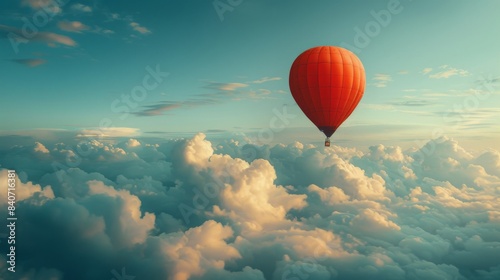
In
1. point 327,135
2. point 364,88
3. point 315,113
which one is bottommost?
point 327,135

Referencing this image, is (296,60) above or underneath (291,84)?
above

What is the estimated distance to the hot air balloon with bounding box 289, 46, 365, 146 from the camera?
42.0 m

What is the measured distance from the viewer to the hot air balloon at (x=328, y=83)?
138 feet

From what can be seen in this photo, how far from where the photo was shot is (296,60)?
45.8m

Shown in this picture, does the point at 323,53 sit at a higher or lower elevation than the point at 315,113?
higher

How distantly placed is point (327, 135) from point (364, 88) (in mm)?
9890

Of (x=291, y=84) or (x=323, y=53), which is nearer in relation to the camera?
(x=323, y=53)

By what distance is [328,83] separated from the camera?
42.0m

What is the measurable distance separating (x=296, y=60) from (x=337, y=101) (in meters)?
9.65

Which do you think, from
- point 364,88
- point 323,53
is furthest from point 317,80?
point 364,88

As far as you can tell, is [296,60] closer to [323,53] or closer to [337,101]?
[323,53]

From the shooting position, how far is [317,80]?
42.6 metres

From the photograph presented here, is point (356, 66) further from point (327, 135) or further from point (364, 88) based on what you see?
point (327, 135)

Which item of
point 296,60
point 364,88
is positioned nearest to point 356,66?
point 364,88
